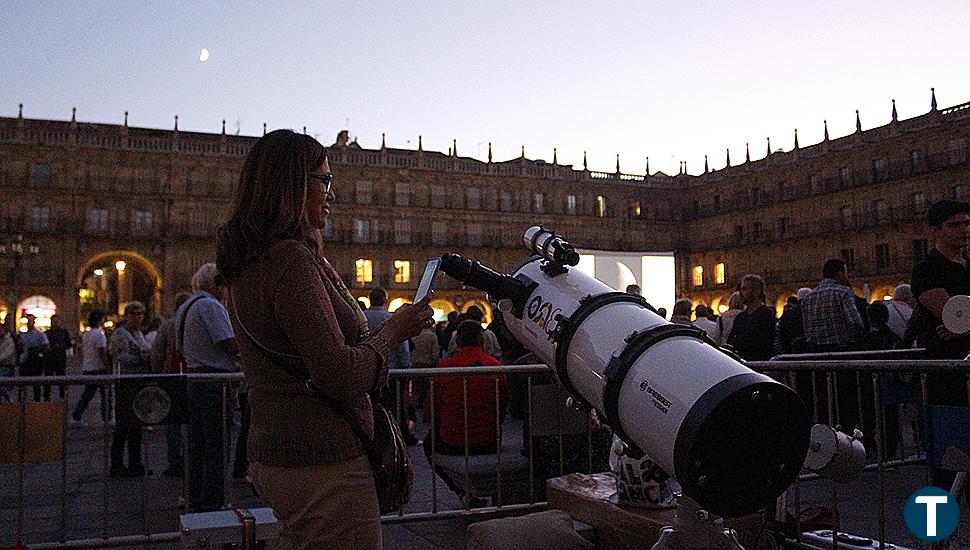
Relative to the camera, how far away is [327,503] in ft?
6.49

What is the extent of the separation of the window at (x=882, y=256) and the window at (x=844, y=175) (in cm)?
369

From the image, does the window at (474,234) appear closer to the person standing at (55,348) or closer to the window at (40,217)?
the window at (40,217)

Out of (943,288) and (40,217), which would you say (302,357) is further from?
(40,217)

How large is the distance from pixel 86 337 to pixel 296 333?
8.54m

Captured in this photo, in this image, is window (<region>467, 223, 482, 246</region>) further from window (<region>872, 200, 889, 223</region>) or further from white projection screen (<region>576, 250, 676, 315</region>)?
window (<region>872, 200, 889, 223</region>)

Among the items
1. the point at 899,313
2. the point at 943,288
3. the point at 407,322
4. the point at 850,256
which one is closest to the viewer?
the point at 407,322

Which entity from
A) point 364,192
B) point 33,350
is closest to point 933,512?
point 33,350

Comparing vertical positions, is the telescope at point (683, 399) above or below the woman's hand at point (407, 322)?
below

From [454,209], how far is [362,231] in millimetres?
4969

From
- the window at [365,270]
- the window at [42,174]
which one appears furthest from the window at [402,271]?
the window at [42,174]

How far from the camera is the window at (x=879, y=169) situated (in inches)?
1469

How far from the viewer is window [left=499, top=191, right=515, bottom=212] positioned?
4284 cm

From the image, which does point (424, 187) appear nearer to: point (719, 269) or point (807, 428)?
point (719, 269)

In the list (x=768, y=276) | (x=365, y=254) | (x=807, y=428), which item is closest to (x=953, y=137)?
(x=768, y=276)
